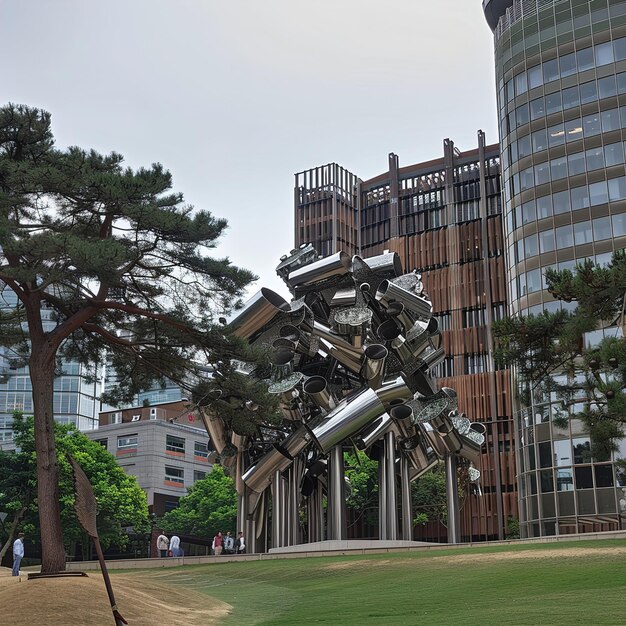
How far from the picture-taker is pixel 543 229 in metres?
51.7

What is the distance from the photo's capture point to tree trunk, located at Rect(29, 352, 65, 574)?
59.4 ft

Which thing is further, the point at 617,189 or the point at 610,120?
the point at 610,120

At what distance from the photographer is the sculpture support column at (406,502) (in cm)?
3180

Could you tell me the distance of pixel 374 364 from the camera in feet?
96.3

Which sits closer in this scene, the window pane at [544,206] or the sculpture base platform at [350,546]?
the sculpture base platform at [350,546]

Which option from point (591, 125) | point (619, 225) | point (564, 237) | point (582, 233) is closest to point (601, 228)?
point (619, 225)

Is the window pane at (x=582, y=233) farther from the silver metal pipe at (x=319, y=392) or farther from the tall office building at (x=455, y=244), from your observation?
the silver metal pipe at (x=319, y=392)

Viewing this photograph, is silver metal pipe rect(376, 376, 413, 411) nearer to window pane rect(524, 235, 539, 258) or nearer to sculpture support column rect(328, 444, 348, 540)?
sculpture support column rect(328, 444, 348, 540)

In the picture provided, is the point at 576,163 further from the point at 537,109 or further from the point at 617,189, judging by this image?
the point at 537,109

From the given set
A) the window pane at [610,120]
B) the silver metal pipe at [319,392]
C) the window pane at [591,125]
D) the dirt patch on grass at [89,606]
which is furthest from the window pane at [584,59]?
the dirt patch on grass at [89,606]

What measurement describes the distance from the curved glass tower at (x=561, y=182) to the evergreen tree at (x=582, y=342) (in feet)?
98.0

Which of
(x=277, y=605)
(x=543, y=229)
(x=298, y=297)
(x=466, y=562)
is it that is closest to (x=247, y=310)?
(x=298, y=297)

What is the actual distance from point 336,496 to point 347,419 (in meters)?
3.19

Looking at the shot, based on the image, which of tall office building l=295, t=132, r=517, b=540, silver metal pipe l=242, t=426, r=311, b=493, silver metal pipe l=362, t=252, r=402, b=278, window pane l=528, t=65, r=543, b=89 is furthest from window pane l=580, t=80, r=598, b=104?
silver metal pipe l=242, t=426, r=311, b=493
